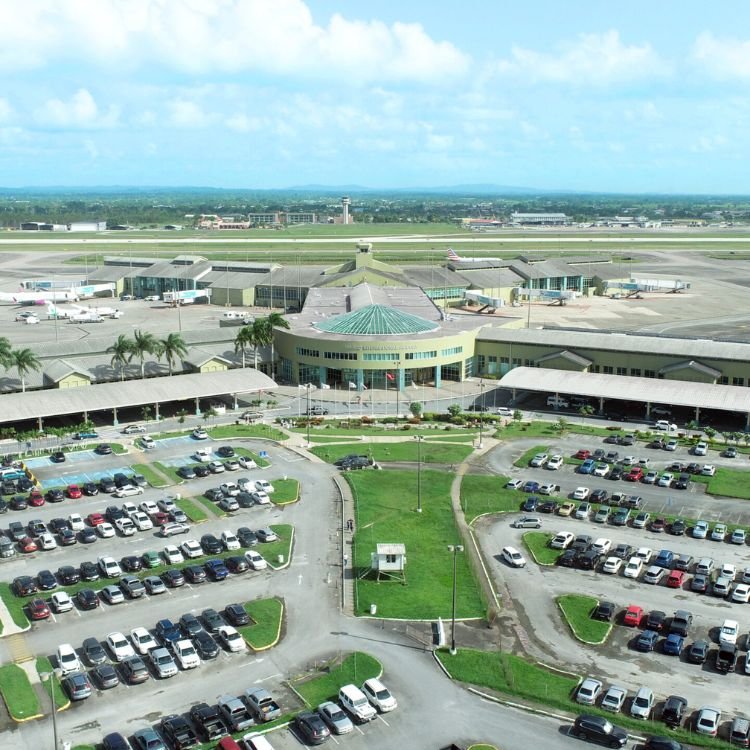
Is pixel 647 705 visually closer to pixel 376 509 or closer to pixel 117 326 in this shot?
pixel 376 509

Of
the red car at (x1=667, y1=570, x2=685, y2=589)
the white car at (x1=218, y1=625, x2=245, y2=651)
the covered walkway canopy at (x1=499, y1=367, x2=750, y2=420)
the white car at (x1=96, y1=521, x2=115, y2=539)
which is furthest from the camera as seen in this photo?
the covered walkway canopy at (x1=499, y1=367, x2=750, y2=420)

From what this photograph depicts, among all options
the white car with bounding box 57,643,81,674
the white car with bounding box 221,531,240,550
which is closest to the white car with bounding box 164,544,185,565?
the white car with bounding box 221,531,240,550

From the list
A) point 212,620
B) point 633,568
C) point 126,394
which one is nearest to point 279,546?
point 212,620

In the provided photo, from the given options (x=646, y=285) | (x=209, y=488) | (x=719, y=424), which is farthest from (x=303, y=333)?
(x=646, y=285)

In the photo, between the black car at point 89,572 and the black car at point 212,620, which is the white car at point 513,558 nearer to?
the black car at point 212,620

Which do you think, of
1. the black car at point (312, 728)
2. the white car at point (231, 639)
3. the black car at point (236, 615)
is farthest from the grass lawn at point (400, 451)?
the black car at point (312, 728)

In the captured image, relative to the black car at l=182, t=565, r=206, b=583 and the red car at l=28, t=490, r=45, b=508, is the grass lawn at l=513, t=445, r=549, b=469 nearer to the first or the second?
the black car at l=182, t=565, r=206, b=583

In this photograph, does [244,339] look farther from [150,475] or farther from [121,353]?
[150,475]
